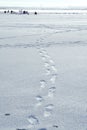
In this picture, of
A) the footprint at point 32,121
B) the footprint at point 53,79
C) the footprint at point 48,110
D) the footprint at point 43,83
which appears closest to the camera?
the footprint at point 32,121

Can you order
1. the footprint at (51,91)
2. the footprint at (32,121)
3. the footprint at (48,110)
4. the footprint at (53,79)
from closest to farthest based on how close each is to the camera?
the footprint at (32,121) → the footprint at (48,110) → the footprint at (51,91) → the footprint at (53,79)

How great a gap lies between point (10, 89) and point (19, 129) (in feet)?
4.73

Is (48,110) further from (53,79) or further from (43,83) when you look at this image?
(53,79)

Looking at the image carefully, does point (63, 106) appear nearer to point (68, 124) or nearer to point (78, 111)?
point (78, 111)

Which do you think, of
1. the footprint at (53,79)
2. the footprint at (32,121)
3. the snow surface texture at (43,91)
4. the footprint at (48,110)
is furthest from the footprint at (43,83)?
the footprint at (32,121)

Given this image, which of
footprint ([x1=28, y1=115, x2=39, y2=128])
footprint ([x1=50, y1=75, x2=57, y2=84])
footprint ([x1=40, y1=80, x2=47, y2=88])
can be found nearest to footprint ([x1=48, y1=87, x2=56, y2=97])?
footprint ([x1=40, y1=80, x2=47, y2=88])

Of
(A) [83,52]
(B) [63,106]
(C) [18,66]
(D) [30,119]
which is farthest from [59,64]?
(D) [30,119]

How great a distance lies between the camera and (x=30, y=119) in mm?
3402

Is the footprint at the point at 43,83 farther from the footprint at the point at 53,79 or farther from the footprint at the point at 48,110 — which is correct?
the footprint at the point at 48,110

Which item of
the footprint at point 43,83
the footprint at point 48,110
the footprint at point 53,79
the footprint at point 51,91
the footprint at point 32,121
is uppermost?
the footprint at point 53,79

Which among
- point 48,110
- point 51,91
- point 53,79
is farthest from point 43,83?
point 48,110

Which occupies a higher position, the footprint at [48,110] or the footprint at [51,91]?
the footprint at [51,91]

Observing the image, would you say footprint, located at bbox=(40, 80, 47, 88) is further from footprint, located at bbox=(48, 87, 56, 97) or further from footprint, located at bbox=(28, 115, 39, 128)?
footprint, located at bbox=(28, 115, 39, 128)

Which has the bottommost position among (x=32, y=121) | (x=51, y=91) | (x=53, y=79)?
(x=32, y=121)
